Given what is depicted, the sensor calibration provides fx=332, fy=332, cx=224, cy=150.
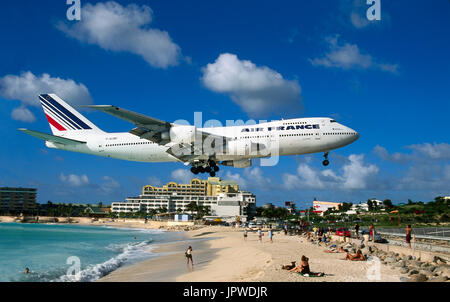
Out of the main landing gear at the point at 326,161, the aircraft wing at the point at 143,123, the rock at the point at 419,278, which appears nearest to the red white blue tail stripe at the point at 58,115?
the aircraft wing at the point at 143,123

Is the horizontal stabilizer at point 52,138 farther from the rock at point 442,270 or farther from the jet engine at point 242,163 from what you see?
the rock at point 442,270

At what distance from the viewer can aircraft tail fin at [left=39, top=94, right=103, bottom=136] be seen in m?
38.9

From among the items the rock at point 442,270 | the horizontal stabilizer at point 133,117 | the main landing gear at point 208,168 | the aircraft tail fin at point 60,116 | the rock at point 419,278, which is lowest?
the rock at point 442,270

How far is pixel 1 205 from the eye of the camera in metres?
196

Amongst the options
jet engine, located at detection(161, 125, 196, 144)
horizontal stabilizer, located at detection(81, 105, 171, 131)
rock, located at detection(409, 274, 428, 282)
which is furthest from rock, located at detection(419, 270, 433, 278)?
horizontal stabilizer, located at detection(81, 105, 171, 131)

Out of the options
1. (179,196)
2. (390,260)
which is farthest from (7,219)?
(390,260)

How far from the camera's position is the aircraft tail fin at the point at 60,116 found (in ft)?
128

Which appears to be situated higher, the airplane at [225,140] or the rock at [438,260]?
the airplane at [225,140]

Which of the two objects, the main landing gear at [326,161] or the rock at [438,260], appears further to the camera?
the main landing gear at [326,161]
